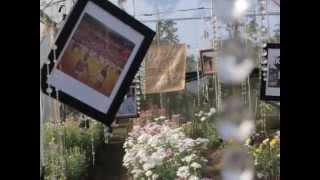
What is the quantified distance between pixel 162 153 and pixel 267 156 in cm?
49

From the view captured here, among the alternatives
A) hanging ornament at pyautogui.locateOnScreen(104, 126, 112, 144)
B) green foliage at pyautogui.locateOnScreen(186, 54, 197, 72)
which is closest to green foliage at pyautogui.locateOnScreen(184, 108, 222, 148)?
green foliage at pyautogui.locateOnScreen(186, 54, 197, 72)

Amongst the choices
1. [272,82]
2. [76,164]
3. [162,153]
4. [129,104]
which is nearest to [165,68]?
[129,104]

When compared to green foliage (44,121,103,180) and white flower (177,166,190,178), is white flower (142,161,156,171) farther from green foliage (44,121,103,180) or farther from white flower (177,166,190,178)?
green foliage (44,121,103,180)

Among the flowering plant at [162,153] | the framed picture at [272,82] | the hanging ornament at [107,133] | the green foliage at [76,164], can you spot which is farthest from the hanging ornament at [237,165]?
the green foliage at [76,164]

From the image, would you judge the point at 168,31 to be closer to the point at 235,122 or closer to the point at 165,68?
the point at 165,68

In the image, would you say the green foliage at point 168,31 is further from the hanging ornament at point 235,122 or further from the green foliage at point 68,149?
the green foliage at point 68,149

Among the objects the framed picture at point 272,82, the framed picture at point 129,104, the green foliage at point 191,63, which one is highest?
the green foliage at point 191,63

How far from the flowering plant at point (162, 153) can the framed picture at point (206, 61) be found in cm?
30

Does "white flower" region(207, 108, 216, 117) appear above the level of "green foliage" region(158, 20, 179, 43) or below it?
below

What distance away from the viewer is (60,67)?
2.58 meters

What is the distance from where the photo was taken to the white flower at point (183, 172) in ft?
8.48

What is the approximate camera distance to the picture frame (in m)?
2.56
